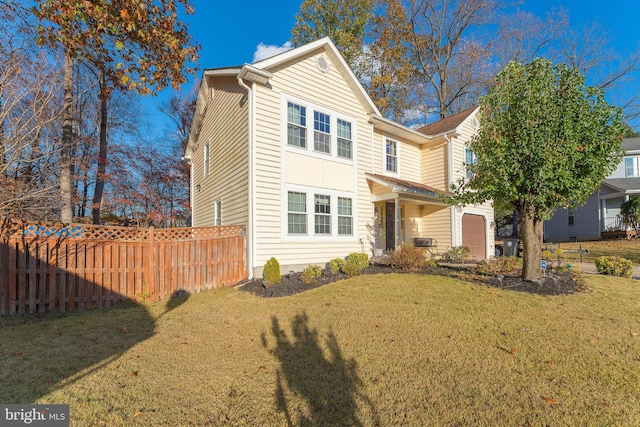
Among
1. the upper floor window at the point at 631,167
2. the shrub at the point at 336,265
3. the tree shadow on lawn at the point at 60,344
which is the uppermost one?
the upper floor window at the point at 631,167

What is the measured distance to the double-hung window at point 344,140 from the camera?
11.7m

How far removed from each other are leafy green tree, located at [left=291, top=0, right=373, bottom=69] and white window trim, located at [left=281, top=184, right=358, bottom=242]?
53.0ft

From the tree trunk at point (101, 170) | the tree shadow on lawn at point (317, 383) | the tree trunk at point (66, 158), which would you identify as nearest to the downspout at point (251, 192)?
the tree shadow on lawn at point (317, 383)

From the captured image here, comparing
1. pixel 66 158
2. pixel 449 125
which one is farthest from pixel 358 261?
pixel 66 158

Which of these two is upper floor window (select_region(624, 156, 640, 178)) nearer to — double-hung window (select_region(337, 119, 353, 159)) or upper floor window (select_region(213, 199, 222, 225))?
double-hung window (select_region(337, 119, 353, 159))

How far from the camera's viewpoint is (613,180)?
25.6 meters

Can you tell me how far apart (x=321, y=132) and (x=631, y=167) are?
29.8 m

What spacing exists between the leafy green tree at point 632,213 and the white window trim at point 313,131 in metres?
22.0

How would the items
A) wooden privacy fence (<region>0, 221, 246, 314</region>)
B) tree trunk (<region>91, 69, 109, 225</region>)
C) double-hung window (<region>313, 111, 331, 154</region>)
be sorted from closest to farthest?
wooden privacy fence (<region>0, 221, 246, 314</region>) < double-hung window (<region>313, 111, 331, 154</region>) < tree trunk (<region>91, 69, 109, 225</region>)

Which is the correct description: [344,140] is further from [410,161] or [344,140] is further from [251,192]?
[410,161]

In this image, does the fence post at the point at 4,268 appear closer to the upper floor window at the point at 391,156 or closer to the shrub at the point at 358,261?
the shrub at the point at 358,261

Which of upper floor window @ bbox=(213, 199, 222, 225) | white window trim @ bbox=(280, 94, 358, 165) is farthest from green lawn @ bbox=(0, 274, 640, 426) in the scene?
upper floor window @ bbox=(213, 199, 222, 225)

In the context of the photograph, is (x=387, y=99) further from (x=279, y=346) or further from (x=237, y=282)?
(x=279, y=346)

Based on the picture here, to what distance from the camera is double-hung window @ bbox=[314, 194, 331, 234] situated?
10.8 metres
